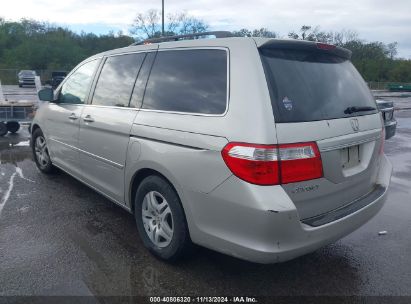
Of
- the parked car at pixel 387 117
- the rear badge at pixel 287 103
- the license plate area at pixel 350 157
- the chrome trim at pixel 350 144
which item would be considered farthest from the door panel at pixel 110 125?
the parked car at pixel 387 117

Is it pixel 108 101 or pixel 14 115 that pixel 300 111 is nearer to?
pixel 108 101

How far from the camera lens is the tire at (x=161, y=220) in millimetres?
2953

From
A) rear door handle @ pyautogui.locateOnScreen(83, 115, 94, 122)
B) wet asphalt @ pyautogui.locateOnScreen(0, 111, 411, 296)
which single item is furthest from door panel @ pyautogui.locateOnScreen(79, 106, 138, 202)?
wet asphalt @ pyautogui.locateOnScreen(0, 111, 411, 296)

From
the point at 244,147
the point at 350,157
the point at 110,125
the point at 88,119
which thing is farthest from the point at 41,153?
the point at 350,157

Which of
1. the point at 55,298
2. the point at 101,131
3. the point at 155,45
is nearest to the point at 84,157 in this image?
the point at 101,131

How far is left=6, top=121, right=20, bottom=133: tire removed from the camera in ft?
30.7

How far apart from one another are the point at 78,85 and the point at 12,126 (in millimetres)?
5917

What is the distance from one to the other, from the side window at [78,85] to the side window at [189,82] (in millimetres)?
1303

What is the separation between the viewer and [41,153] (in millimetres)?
5703

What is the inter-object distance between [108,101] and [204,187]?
5.84 ft

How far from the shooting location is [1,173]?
588 centimetres

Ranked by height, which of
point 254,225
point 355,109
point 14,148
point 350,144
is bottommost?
point 14,148

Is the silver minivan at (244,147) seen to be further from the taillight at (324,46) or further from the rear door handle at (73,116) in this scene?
the rear door handle at (73,116)

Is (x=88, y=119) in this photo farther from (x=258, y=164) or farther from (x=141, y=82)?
(x=258, y=164)
